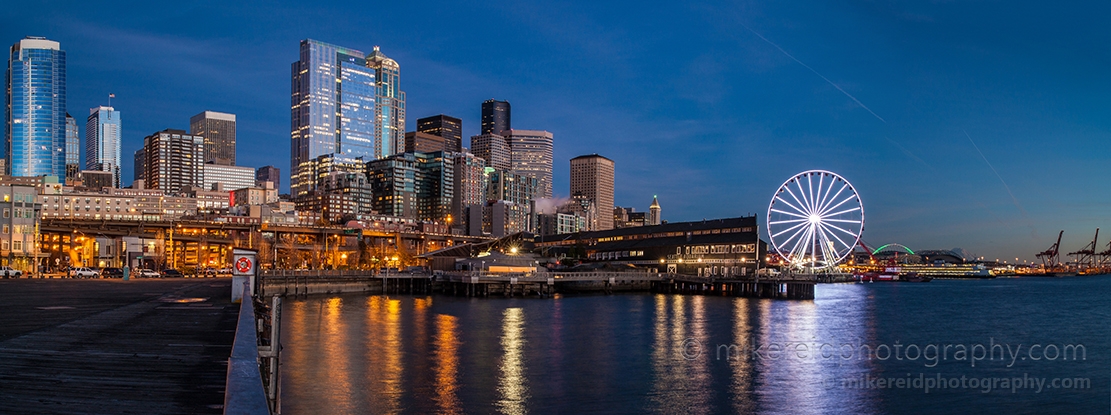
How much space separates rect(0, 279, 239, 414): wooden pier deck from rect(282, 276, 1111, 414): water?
19.1ft

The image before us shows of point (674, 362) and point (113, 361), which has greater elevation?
point (113, 361)

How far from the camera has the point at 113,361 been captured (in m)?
16.6

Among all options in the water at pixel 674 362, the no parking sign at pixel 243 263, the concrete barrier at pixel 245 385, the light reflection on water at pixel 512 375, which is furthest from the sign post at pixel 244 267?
the concrete barrier at pixel 245 385

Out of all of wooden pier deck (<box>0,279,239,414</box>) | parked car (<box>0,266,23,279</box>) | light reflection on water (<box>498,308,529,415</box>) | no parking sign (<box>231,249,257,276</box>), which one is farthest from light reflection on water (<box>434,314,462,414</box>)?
parked car (<box>0,266,23,279</box>)

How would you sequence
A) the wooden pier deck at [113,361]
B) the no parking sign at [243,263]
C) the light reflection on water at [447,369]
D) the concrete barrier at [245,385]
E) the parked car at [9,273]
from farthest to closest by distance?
the parked car at [9,273], the no parking sign at [243,263], the light reflection on water at [447,369], the wooden pier deck at [113,361], the concrete barrier at [245,385]

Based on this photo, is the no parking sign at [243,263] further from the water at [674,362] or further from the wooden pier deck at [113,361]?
the wooden pier deck at [113,361]

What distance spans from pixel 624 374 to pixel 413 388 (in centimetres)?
1032

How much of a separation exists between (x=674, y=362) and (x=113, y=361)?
94.7 ft

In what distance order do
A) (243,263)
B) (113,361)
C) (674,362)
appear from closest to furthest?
(113,361) < (674,362) < (243,263)

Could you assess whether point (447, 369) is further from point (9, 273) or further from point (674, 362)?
point (9, 273)

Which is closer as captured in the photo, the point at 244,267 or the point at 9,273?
the point at 244,267

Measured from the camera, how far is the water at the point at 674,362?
3017 cm

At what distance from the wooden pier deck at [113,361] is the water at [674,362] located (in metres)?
5.83

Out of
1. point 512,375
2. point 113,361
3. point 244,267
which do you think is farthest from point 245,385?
point 244,267
